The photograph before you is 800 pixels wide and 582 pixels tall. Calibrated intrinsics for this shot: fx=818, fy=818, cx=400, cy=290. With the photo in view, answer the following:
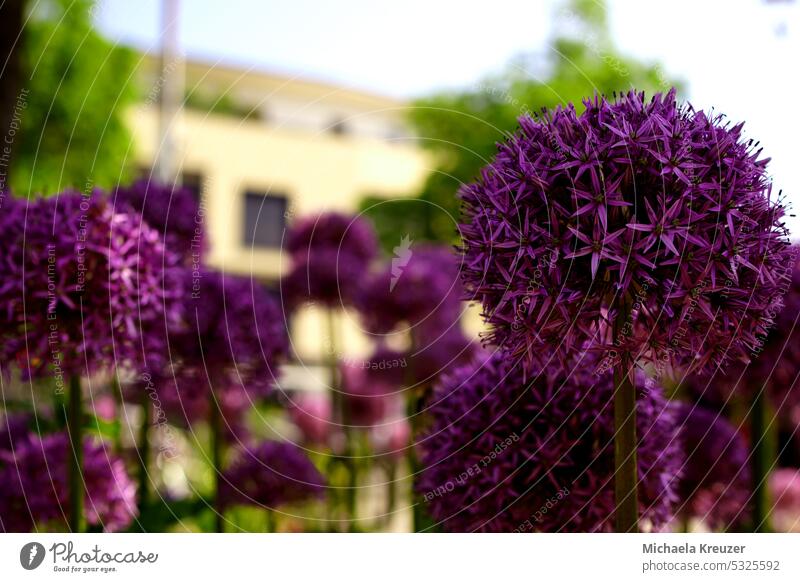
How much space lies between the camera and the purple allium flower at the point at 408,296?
509cm

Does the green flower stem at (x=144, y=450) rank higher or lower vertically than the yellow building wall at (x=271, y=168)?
lower

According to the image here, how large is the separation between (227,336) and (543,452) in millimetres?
1518

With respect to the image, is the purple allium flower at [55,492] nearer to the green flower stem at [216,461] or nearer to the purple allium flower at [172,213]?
the green flower stem at [216,461]

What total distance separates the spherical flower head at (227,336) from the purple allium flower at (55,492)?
1.54ft

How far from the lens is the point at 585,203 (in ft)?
6.00

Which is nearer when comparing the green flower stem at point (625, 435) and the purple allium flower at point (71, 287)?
the green flower stem at point (625, 435)

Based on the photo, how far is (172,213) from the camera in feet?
10.9

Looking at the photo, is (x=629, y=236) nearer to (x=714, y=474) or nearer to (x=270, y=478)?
(x=714, y=474)

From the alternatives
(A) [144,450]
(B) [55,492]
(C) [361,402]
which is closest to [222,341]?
(A) [144,450]

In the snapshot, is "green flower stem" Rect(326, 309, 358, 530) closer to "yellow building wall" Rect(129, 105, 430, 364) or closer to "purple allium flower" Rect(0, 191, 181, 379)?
"purple allium flower" Rect(0, 191, 181, 379)

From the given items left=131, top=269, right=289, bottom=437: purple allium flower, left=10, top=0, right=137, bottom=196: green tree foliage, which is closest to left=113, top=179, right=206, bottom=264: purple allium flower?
left=131, top=269, right=289, bottom=437: purple allium flower

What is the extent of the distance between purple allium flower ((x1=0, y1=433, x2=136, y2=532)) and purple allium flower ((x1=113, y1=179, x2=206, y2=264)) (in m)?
A: 0.83

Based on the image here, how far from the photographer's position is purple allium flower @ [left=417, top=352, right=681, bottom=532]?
86.0 inches

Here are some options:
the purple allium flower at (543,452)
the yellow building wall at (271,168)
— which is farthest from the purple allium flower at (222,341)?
the yellow building wall at (271,168)
